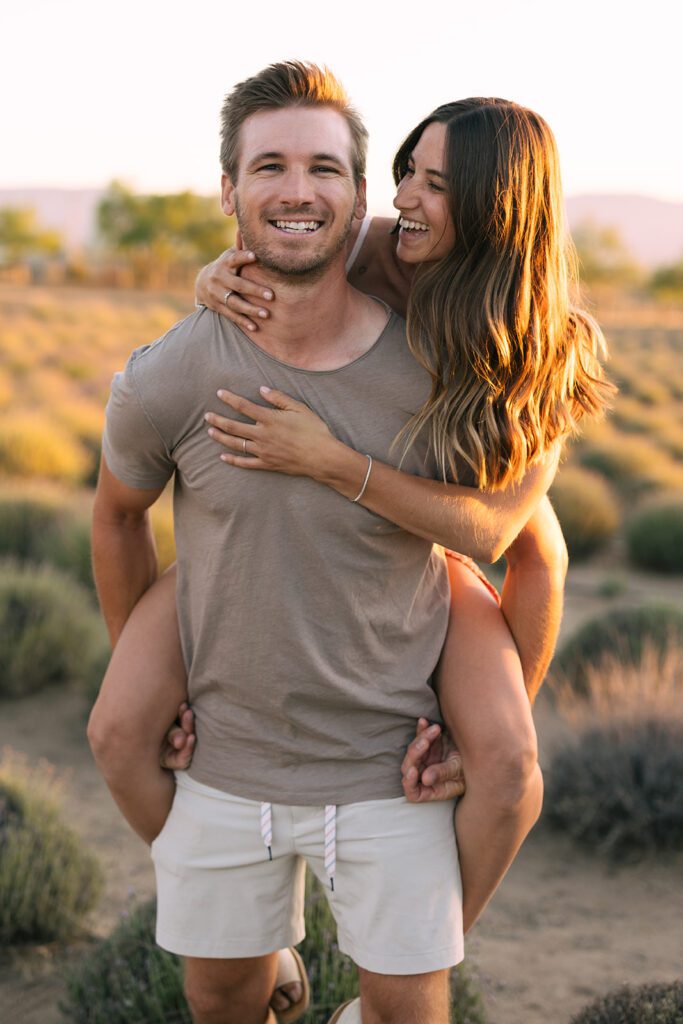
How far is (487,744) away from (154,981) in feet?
5.84

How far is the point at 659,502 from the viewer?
14102 millimetres

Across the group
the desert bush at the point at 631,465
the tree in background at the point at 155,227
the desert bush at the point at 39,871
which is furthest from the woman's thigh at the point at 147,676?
Result: the tree in background at the point at 155,227

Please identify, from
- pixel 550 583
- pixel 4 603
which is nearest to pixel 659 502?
pixel 4 603

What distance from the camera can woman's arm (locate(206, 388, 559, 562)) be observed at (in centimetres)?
262

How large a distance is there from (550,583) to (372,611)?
545 millimetres

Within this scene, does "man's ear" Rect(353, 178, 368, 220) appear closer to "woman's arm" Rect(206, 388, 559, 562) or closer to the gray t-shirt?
the gray t-shirt

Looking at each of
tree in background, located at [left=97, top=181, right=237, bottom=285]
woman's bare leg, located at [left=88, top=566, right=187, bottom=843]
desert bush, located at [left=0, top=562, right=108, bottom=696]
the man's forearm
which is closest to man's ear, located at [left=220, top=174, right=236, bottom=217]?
the man's forearm

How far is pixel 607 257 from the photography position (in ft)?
267

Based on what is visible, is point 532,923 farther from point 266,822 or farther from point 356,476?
point 356,476

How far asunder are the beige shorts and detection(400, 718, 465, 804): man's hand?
0.16 feet

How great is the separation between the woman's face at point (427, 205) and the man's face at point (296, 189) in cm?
19

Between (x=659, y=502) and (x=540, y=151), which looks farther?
(x=659, y=502)

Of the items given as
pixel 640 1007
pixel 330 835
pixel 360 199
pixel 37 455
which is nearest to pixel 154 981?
pixel 330 835

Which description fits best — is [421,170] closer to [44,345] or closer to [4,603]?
[4,603]
